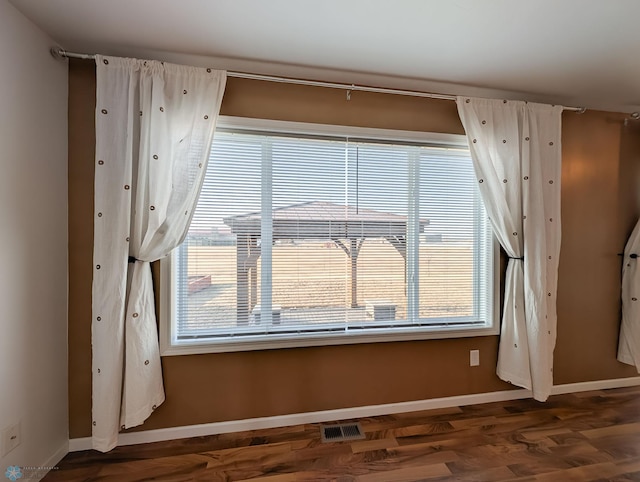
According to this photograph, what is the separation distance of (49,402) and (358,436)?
186 cm

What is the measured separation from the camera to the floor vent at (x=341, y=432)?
185cm

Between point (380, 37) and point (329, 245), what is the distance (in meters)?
1.30

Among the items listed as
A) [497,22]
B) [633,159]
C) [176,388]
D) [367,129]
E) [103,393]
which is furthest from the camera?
[633,159]

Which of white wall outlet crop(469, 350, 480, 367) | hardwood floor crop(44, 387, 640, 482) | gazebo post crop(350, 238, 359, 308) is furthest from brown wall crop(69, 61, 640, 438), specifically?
gazebo post crop(350, 238, 359, 308)

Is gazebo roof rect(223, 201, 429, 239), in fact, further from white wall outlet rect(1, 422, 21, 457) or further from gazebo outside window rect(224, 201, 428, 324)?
white wall outlet rect(1, 422, 21, 457)

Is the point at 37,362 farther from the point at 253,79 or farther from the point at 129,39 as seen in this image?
the point at 253,79

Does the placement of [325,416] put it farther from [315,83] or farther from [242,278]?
[315,83]

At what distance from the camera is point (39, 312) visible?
1542 millimetres

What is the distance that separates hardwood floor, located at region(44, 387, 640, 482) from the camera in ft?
5.16

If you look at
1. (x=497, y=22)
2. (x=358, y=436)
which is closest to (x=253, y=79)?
(x=497, y=22)

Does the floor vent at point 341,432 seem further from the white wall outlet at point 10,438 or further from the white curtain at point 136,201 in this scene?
the white wall outlet at point 10,438

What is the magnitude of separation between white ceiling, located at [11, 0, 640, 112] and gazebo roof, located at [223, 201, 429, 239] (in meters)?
0.93

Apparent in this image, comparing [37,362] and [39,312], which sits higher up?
[39,312]

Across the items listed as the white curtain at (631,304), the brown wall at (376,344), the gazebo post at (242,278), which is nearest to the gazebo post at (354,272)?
the brown wall at (376,344)
